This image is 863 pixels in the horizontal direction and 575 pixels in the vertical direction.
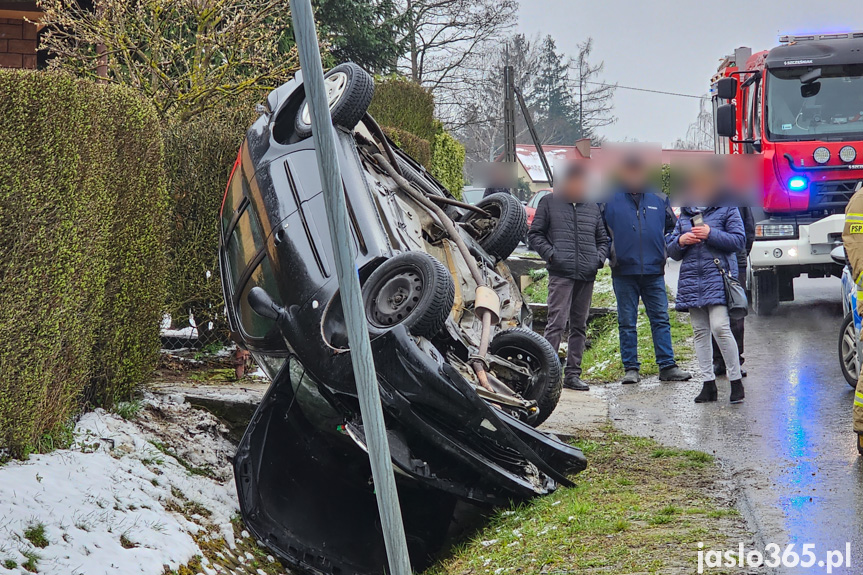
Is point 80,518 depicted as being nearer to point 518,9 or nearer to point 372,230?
point 372,230

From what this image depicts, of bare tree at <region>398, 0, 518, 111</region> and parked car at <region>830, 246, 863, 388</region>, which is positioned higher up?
bare tree at <region>398, 0, 518, 111</region>

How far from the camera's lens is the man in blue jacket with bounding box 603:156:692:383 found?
8.86m

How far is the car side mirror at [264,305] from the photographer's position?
5.40 m

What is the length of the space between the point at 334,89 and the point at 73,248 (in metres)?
2.01

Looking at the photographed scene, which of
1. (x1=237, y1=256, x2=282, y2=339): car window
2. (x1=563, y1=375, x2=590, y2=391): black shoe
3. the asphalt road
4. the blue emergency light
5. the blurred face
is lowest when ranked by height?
(x1=563, y1=375, x2=590, y2=391): black shoe

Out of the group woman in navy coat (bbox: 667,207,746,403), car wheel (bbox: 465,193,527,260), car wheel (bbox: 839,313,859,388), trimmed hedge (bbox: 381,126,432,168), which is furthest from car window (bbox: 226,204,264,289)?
trimmed hedge (bbox: 381,126,432,168)

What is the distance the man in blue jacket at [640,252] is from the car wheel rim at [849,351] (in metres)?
1.53

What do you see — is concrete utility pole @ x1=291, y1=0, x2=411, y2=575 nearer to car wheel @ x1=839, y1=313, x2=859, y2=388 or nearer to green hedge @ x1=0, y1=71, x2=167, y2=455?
Answer: green hedge @ x1=0, y1=71, x2=167, y2=455

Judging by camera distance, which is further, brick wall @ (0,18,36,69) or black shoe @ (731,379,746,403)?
brick wall @ (0,18,36,69)

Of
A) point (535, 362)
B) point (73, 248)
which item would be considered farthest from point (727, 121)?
point (73, 248)

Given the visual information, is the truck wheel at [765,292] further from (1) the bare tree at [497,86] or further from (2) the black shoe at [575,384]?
(1) the bare tree at [497,86]

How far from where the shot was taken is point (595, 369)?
1005 cm

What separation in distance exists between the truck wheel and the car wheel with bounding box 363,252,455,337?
811 centimetres

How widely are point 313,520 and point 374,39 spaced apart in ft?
57.1
